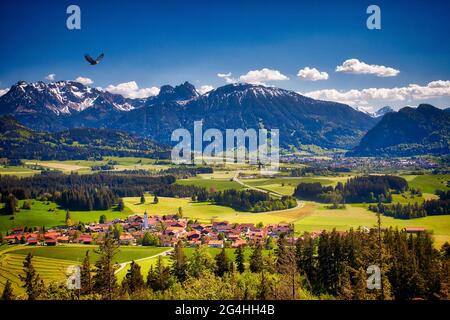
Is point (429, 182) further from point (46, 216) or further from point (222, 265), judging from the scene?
point (46, 216)

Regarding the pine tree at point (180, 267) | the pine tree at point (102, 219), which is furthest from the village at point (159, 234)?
the pine tree at point (180, 267)

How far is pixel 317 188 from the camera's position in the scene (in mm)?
93250

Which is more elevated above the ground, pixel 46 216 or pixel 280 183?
pixel 280 183


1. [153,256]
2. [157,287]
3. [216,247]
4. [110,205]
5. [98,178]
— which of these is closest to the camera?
[157,287]

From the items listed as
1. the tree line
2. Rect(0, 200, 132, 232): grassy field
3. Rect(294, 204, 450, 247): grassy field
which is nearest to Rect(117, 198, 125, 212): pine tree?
Rect(0, 200, 132, 232): grassy field

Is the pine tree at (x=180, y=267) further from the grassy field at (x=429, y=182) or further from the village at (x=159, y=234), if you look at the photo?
the grassy field at (x=429, y=182)

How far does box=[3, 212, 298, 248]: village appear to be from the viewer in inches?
2235

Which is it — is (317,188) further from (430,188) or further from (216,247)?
(216,247)

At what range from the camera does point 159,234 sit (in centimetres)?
6072

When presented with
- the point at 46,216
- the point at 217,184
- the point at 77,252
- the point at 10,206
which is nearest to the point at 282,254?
the point at 77,252

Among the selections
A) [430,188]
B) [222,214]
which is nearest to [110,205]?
[222,214]

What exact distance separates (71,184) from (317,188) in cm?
7478

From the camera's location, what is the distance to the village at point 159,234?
56.8 metres
